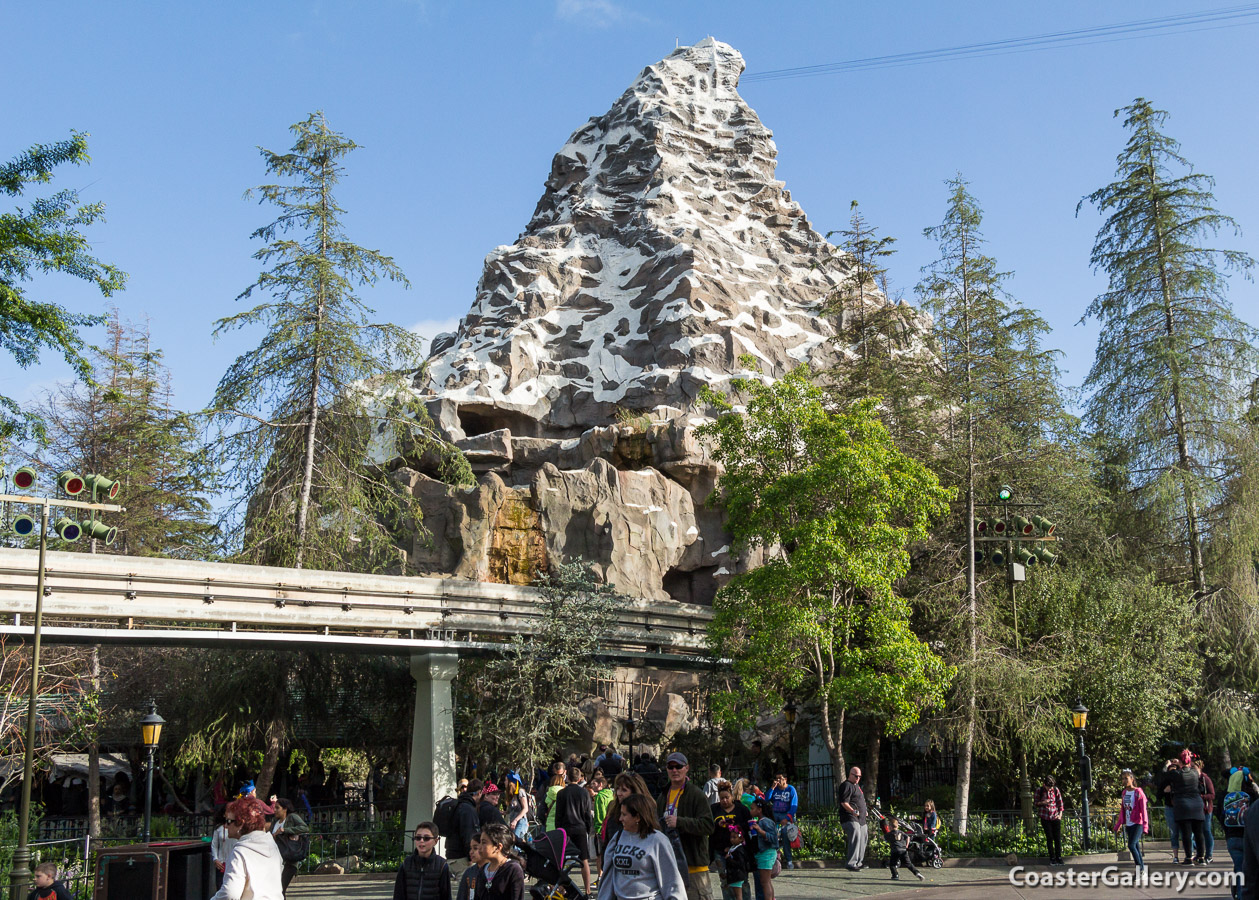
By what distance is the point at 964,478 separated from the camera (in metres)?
23.8

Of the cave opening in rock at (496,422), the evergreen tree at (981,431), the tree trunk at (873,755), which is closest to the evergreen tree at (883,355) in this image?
the evergreen tree at (981,431)

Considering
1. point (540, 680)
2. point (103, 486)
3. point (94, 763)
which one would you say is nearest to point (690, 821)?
point (103, 486)

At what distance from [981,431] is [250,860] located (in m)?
21.0

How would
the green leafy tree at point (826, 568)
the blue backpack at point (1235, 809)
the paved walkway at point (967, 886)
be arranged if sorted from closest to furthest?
the blue backpack at point (1235, 809), the paved walkway at point (967, 886), the green leafy tree at point (826, 568)

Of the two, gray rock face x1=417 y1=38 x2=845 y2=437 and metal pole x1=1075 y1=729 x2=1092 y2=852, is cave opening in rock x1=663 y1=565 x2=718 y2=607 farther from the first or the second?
metal pole x1=1075 y1=729 x2=1092 y2=852

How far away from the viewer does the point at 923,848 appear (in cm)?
1728

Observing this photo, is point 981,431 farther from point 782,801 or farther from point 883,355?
point 782,801

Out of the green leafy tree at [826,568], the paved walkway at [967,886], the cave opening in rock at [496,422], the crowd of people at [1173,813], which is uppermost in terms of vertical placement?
the cave opening in rock at [496,422]

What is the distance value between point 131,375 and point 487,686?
24.5 meters

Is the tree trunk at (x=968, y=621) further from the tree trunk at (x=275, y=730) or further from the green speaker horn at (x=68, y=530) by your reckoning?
the green speaker horn at (x=68, y=530)

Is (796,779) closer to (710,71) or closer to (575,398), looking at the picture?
(575,398)

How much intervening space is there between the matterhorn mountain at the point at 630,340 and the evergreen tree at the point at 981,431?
721 centimetres

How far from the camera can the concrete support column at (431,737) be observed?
19625mm

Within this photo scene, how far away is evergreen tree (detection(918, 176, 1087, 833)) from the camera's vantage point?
72.1 ft
